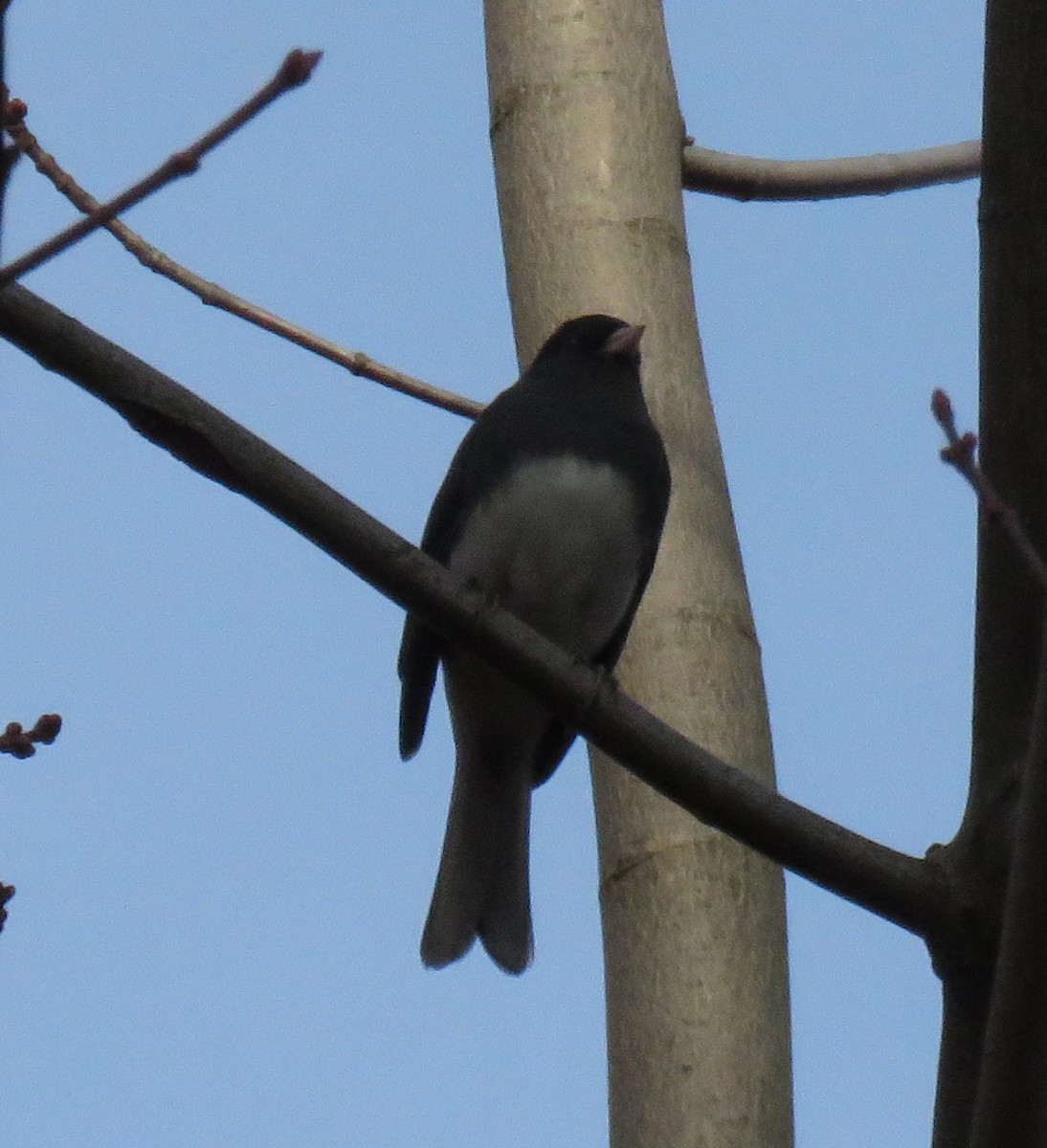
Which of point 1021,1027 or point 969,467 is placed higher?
point 969,467

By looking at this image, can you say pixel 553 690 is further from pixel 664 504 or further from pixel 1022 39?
pixel 664 504

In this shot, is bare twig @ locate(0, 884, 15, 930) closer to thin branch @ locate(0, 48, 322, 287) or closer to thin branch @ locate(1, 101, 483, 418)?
thin branch @ locate(0, 48, 322, 287)

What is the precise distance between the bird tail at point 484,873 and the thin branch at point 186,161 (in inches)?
82.0

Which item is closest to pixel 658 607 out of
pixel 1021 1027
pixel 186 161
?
pixel 1021 1027

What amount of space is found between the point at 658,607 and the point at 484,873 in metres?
0.70

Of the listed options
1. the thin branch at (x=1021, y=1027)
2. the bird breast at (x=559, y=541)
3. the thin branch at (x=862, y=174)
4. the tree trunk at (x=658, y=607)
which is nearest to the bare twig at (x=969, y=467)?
the thin branch at (x=1021, y=1027)

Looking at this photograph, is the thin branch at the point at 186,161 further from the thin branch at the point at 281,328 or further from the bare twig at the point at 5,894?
the thin branch at the point at 281,328

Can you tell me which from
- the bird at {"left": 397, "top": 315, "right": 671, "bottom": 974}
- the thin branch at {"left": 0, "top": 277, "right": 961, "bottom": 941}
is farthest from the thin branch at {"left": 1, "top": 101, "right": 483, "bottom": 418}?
the thin branch at {"left": 0, "top": 277, "right": 961, "bottom": 941}

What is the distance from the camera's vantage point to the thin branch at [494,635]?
1952mm

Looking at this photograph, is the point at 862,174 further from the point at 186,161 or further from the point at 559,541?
the point at 186,161

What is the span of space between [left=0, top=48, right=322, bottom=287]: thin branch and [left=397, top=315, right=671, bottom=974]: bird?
6.37ft

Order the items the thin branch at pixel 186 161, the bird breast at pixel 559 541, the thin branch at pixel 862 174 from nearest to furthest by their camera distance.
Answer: the thin branch at pixel 186 161, the bird breast at pixel 559 541, the thin branch at pixel 862 174

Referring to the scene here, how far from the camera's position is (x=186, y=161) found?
3.84ft

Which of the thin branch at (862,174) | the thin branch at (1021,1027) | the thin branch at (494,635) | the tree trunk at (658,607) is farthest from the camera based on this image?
the thin branch at (862,174)
